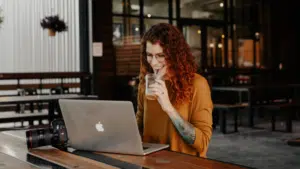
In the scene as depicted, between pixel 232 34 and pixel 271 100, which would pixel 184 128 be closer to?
pixel 271 100

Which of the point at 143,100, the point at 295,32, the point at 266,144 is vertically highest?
the point at 295,32

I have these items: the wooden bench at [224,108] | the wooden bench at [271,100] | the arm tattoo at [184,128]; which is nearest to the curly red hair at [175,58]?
the arm tattoo at [184,128]

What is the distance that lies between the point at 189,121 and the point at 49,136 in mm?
651

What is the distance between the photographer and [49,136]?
2.02m

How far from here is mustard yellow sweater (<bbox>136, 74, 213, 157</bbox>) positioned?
77.9 inches

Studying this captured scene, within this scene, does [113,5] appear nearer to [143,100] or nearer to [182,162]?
[143,100]

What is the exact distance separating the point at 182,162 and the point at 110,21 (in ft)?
27.9

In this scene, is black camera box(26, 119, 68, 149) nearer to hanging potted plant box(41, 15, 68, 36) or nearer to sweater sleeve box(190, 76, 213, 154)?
sweater sleeve box(190, 76, 213, 154)

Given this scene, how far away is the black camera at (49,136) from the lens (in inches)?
78.0

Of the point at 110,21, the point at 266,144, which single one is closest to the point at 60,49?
the point at 110,21

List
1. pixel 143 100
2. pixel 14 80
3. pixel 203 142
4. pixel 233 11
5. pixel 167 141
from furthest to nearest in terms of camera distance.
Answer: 1. pixel 233 11
2. pixel 14 80
3. pixel 143 100
4. pixel 167 141
5. pixel 203 142

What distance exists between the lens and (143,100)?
7.50 ft

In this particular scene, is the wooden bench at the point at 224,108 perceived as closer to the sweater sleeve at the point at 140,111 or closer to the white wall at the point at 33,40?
the white wall at the point at 33,40

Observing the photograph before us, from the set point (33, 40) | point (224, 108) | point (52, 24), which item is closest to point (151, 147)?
point (224, 108)
